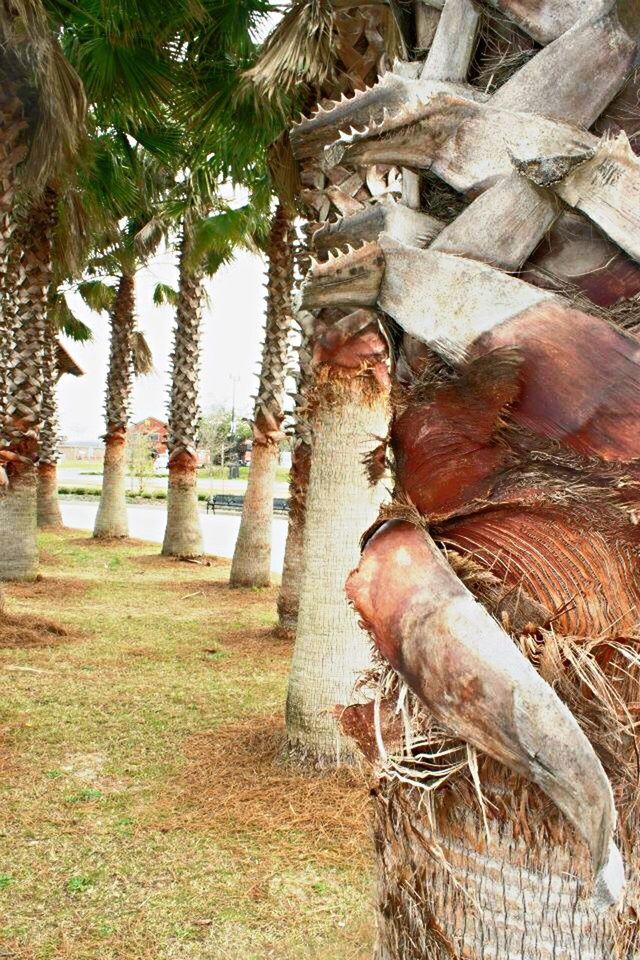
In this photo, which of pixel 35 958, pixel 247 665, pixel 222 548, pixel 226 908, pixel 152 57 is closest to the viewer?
pixel 35 958

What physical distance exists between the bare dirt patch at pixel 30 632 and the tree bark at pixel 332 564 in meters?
4.52

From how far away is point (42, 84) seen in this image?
8.40 meters

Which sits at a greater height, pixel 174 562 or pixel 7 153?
pixel 7 153

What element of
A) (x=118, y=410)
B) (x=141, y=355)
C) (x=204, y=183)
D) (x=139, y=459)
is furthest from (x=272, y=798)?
(x=139, y=459)

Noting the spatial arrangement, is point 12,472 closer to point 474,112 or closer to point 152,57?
point 152,57

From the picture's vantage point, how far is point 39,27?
7.89m

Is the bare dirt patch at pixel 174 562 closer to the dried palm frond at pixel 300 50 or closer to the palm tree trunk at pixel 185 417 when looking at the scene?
the palm tree trunk at pixel 185 417

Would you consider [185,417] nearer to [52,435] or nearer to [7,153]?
[52,435]

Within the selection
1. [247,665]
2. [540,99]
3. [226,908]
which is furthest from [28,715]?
[540,99]

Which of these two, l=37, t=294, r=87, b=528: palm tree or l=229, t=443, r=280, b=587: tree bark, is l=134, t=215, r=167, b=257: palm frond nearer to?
l=37, t=294, r=87, b=528: palm tree

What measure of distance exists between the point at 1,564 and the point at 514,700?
12670mm

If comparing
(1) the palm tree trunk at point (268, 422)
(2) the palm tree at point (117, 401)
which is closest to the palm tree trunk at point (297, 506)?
(1) the palm tree trunk at point (268, 422)

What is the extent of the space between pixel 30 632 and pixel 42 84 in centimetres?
568

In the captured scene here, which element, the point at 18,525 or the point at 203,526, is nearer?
the point at 18,525
